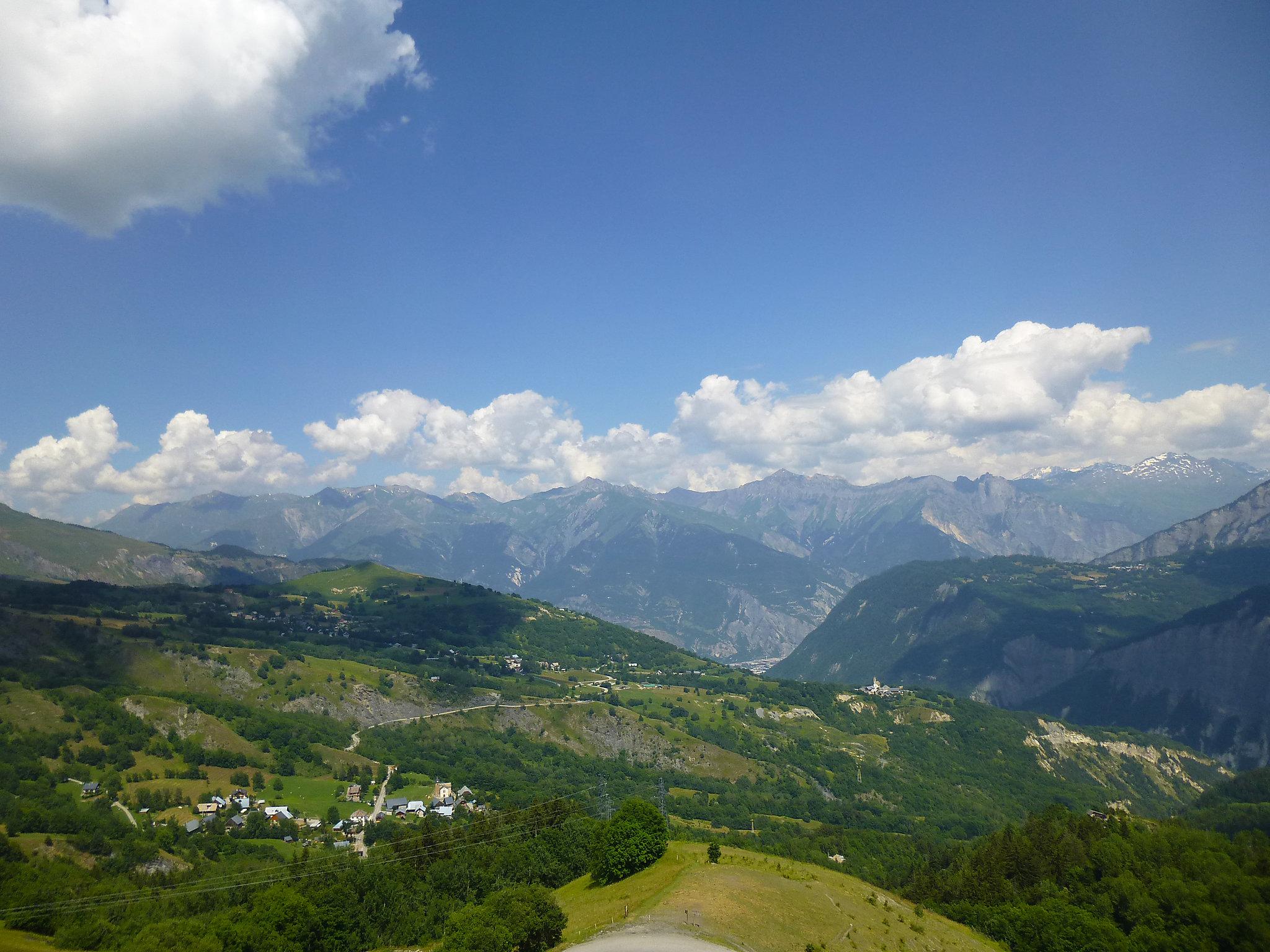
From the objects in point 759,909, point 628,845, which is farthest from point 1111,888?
point 628,845

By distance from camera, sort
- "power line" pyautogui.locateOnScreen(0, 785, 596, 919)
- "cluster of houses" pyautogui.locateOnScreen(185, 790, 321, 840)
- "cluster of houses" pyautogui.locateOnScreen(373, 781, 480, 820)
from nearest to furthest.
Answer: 1. "power line" pyautogui.locateOnScreen(0, 785, 596, 919)
2. "cluster of houses" pyautogui.locateOnScreen(185, 790, 321, 840)
3. "cluster of houses" pyautogui.locateOnScreen(373, 781, 480, 820)

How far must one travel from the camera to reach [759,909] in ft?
193

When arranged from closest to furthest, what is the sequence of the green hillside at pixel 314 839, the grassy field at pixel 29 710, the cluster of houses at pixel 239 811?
the green hillside at pixel 314 839 → the cluster of houses at pixel 239 811 → the grassy field at pixel 29 710

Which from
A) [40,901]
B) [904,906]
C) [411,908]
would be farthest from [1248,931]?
[40,901]

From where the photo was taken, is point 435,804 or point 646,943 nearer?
point 646,943

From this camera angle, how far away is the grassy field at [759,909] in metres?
55.3

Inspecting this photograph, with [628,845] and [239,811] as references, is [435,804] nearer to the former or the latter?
[239,811]

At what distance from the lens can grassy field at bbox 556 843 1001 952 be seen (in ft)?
182

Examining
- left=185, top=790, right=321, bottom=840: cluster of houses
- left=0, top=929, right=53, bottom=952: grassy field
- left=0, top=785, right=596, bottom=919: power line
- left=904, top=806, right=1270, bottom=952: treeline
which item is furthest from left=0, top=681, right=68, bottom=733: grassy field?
left=904, top=806, right=1270, bottom=952: treeline

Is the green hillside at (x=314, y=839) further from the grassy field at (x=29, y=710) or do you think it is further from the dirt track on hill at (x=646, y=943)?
the dirt track on hill at (x=646, y=943)

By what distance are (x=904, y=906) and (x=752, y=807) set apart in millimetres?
116677

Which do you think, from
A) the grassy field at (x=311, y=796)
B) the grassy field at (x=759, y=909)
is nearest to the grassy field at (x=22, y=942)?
the grassy field at (x=759, y=909)

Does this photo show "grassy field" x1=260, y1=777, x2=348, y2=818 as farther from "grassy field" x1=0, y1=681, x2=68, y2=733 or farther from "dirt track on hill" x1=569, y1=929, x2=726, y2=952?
"dirt track on hill" x1=569, y1=929, x2=726, y2=952

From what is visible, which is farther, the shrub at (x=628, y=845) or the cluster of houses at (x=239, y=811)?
the cluster of houses at (x=239, y=811)
